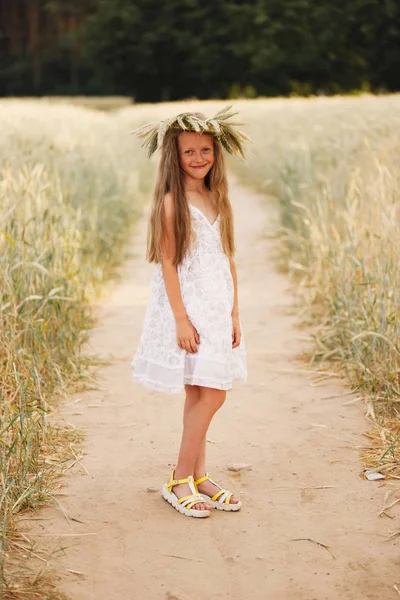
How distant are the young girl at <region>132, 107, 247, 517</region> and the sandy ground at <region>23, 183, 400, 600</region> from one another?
0.68 ft

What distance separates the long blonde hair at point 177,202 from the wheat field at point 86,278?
1.40ft

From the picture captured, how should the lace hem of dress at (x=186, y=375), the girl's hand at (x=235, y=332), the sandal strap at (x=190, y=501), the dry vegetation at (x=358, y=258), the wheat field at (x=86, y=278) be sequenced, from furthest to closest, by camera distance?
the dry vegetation at (x=358, y=258) < the wheat field at (x=86, y=278) < the girl's hand at (x=235, y=332) < the sandal strap at (x=190, y=501) < the lace hem of dress at (x=186, y=375)

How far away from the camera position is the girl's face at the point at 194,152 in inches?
126

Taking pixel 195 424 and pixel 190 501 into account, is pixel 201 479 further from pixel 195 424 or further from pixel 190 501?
pixel 195 424

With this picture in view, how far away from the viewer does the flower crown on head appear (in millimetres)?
3143

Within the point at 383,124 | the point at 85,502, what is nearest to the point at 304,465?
the point at 85,502

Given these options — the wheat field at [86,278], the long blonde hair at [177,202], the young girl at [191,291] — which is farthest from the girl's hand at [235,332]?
the wheat field at [86,278]

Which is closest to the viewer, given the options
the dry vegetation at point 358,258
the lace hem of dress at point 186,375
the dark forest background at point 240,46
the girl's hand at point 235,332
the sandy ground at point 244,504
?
the sandy ground at point 244,504

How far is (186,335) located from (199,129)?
720 mm

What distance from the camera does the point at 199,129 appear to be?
312 cm

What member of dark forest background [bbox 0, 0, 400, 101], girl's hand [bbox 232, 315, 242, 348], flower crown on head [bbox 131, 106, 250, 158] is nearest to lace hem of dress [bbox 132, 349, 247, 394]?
girl's hand [bbox 232, 315, 242, 348]

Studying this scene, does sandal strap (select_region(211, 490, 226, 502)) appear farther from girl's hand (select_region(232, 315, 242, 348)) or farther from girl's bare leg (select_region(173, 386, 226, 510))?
girl's hand (select_region(232, 315, 242, 348))

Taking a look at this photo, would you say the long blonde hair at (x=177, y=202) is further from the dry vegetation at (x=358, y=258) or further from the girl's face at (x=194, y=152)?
the dry vegetation at (x=358, y=258)

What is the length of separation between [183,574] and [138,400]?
1.90m
